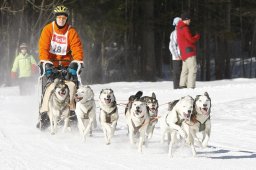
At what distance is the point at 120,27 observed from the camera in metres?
25.2

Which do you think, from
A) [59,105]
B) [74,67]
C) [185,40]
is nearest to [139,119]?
[59,105]

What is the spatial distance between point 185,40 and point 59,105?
6.44 metres

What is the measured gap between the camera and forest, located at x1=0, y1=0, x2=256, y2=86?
2489cm

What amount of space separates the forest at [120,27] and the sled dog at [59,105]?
14.5m

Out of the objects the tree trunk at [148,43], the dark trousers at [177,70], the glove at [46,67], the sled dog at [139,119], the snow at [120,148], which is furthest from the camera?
the tree trunk at [148,43]

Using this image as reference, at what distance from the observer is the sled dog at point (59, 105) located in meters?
8.66

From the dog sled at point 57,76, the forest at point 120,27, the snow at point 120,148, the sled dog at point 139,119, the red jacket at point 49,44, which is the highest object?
the forest at point 120,27

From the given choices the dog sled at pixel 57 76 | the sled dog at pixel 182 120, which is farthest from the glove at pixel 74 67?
the sled dog at pixel 182 120

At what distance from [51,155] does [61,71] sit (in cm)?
250

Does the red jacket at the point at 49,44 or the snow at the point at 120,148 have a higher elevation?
the red jacket at the point at 49,44

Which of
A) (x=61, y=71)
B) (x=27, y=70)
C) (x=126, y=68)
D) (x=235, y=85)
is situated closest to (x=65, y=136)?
(x=61, y=71)

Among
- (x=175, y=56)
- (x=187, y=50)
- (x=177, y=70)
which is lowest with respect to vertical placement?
(x=177, y=70)

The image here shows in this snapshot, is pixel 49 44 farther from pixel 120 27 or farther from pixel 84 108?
pixel 120 27

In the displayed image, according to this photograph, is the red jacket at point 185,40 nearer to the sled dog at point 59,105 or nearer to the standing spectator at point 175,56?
the standing spectator at point 175,56
